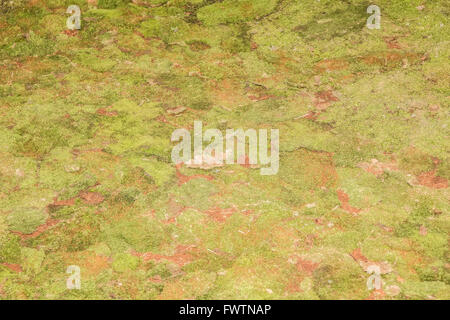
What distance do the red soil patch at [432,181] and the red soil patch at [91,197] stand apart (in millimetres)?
2934

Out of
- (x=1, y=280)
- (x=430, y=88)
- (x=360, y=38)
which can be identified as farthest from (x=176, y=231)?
(x=360, y=38)

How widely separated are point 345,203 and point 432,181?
0.90 m

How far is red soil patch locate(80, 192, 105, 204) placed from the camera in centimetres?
498

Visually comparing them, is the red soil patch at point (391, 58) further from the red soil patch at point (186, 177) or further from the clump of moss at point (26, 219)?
the clump of moss at point (26, 219)

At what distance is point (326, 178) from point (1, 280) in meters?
2.93

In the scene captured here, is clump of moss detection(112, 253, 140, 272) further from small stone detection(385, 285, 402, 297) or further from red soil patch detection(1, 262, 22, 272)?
small stone detection(385, 285, 402, 297)

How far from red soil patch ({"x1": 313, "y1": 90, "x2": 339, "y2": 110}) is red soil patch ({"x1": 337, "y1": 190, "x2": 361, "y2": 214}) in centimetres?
138

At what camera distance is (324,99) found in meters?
6.21

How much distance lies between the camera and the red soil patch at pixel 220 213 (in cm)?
482

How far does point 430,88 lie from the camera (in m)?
6.25

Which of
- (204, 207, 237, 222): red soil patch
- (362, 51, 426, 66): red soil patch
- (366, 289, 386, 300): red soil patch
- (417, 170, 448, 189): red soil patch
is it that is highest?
(362, 51, 426, 66): red soil patch

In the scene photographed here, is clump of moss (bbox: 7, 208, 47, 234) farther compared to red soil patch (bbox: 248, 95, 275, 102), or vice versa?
red soil patch (bbox: 248, 95, 275, 102)

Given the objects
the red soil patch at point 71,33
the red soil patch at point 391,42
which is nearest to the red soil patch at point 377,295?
the red soil patch at point 391,42

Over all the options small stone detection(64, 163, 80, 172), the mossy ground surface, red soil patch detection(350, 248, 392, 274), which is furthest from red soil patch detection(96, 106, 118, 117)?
red soil patch detection(350, 248, 392, 274)
